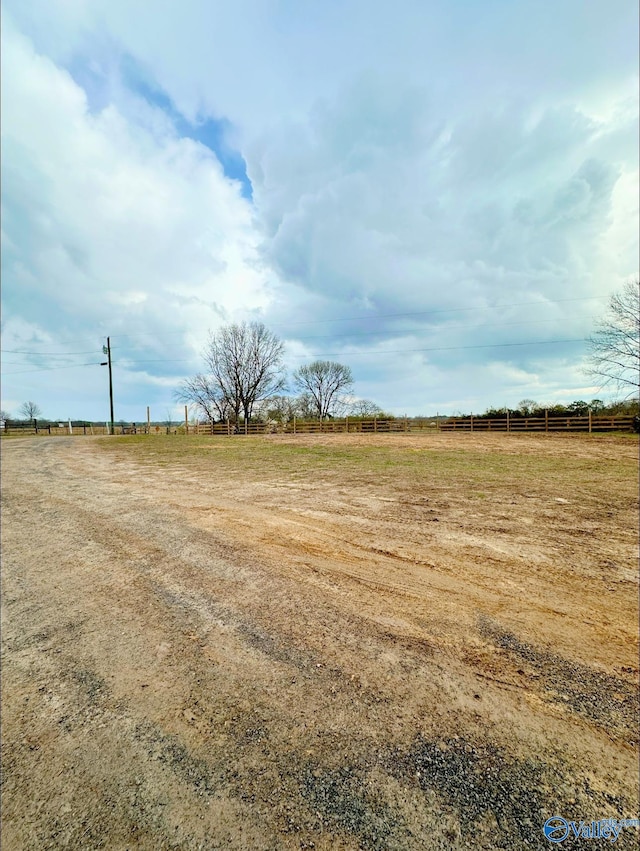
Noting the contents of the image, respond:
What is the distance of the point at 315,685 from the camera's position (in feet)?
5.88

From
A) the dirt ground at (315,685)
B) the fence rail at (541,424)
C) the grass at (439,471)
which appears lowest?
the dirt ground at (315,685)

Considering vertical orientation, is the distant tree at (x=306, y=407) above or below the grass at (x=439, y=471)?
above

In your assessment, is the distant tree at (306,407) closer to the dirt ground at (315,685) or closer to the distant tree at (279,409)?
the distant tree at (279,409)

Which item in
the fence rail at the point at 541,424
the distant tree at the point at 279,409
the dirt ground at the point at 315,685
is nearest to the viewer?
the dirt ground at the point at 315,685

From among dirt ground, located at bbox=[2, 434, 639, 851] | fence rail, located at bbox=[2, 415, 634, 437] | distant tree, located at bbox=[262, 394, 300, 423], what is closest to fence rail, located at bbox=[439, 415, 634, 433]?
fence rail, located at bbox=[2, 415, 634, 437]

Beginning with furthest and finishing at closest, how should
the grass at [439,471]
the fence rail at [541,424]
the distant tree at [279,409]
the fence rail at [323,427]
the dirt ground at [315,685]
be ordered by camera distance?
the distant tree at [279,409] → the fence rail at [323,427] → the fence rail at [541,424] → the grass at [439,471] → the dirt ground at [315,685]

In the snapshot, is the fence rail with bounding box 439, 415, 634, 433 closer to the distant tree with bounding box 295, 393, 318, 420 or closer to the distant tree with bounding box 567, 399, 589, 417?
the distant tree with bounding box 567, 399, 589, 417

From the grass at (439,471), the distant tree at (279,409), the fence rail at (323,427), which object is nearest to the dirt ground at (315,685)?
the grass at (439,471)

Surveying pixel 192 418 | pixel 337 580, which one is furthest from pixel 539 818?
pixel 192 418

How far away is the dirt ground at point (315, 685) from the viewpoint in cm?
125

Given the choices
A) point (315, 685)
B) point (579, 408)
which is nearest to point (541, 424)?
point (579, 408)

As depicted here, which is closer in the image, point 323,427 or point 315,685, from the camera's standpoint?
point 315,685

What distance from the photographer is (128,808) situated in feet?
4.12

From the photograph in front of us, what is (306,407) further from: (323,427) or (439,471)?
(439,471)
